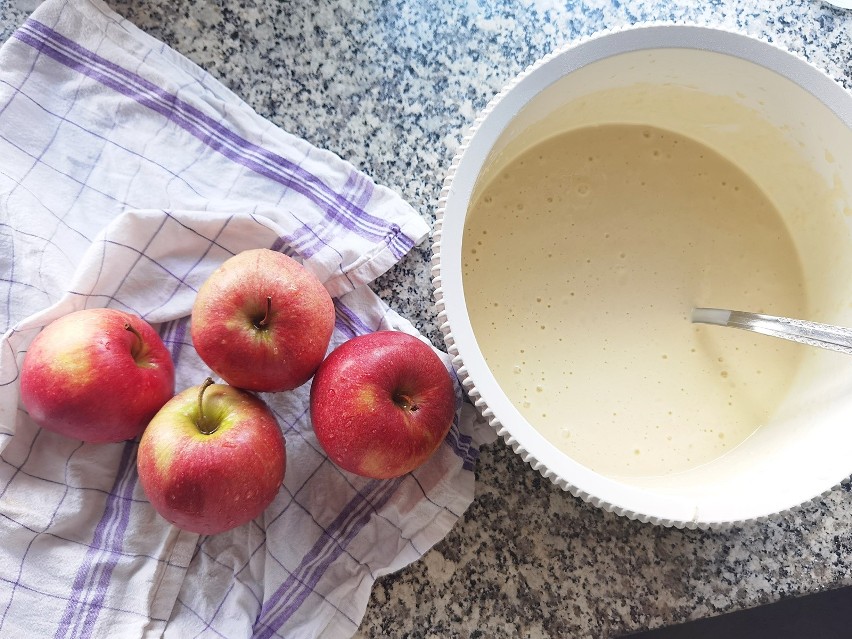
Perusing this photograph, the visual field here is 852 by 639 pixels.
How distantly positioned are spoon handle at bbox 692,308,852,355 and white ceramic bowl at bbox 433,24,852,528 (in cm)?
8

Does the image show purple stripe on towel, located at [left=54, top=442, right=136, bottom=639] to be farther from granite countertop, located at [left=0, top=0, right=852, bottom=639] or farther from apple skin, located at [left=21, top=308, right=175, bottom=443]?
granite countertop, located at [left=0, top=0, right=852, bottom=639]

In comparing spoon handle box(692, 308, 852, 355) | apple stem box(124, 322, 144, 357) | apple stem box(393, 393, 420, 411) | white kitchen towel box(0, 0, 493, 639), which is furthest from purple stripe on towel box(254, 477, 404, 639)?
spoon handle box(692, 308, 852, 355)

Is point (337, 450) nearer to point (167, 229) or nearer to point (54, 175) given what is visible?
point (167, 229)

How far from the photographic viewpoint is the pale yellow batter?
2.46 feet

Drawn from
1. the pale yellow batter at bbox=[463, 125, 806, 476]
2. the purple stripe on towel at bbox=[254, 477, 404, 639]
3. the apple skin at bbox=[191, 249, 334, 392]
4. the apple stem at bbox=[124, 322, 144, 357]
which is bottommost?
the purple stripe on towel at bbox=[254, 477, 404, 639]

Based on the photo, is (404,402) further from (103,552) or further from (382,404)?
(103,552)

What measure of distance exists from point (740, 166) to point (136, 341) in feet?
2.22

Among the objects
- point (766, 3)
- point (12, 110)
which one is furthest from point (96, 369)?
point (766, 3)

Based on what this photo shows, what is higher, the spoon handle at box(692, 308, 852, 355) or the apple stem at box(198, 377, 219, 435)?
the spoon handle at box(692, 308, 852, 355)

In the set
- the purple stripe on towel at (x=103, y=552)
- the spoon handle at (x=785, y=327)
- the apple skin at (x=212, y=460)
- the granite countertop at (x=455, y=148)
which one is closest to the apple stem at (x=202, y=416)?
the apple skin at (x=212, y=460)

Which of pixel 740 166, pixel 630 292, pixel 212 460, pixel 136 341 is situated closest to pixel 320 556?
pixel 212 460

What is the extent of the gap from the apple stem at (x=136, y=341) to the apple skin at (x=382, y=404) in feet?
0.57

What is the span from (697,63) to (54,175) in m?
0.66

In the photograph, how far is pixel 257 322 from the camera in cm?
65
